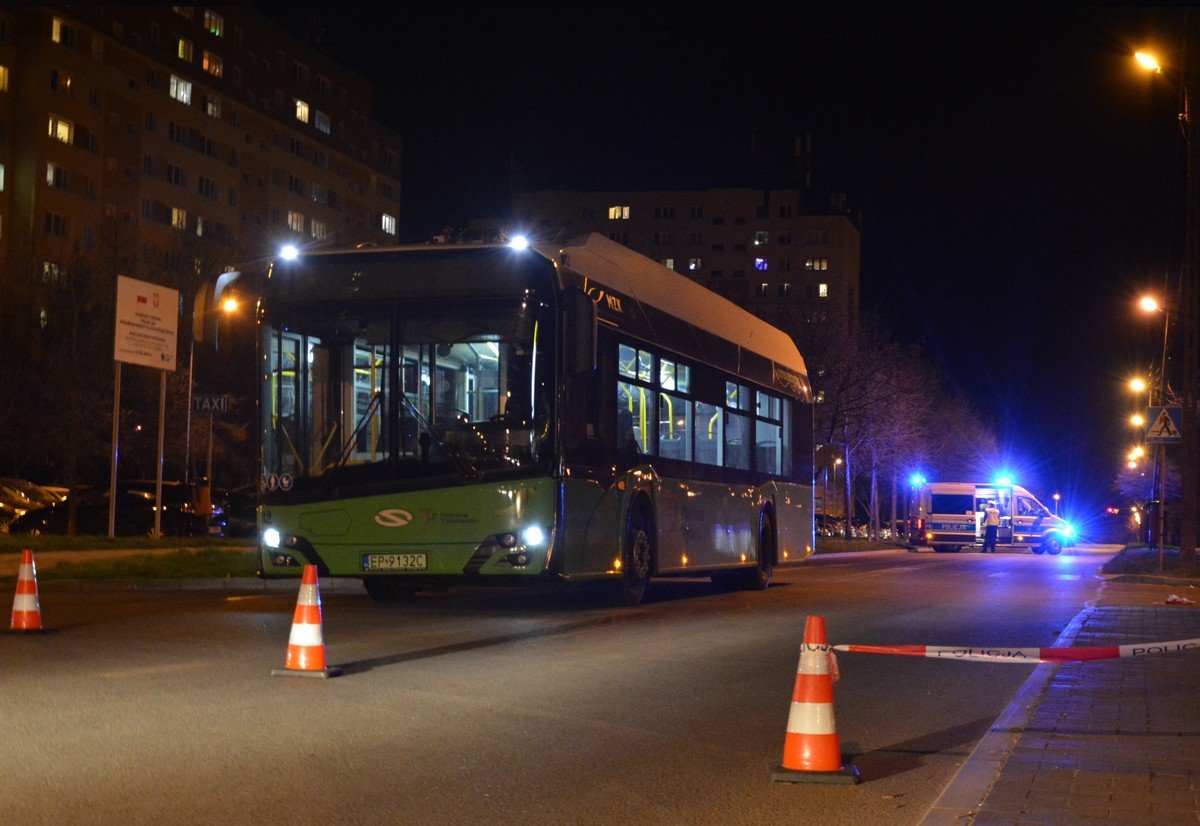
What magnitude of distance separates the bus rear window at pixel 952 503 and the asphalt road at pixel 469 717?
122ft

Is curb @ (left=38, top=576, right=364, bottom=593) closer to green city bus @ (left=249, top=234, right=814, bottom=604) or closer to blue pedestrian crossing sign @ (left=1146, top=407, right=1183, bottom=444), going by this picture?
green city bus @ (left=249, top=234, right=814, bottom=604)

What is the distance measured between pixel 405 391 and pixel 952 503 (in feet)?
135

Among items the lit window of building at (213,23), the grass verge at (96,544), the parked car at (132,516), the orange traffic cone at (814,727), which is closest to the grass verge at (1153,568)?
the grass verge at (96,544)

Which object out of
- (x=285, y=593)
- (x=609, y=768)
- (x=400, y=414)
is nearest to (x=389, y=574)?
(x=400, y=414)

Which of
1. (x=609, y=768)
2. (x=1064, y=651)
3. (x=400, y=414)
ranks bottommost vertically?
(x=609, y=768)

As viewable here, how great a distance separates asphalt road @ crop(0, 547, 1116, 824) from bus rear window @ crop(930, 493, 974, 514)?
1460 inches

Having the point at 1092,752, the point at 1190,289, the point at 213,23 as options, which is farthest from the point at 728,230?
the point at 1092,752

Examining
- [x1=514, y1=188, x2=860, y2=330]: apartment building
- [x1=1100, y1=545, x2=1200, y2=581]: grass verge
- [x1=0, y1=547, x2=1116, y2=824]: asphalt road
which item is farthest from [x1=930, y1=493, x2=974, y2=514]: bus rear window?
[x1=514, y1=188, x2=860, y2=330]: apartment building

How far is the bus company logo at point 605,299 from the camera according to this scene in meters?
15.6

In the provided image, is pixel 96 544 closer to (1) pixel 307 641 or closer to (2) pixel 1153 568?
(1) pixel 307 641

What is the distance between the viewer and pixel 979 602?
20.5 m

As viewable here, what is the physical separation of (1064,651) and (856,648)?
1.17 metres

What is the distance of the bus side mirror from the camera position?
576 inches

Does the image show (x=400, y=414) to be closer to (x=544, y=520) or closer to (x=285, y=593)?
(x=544, y=520)
